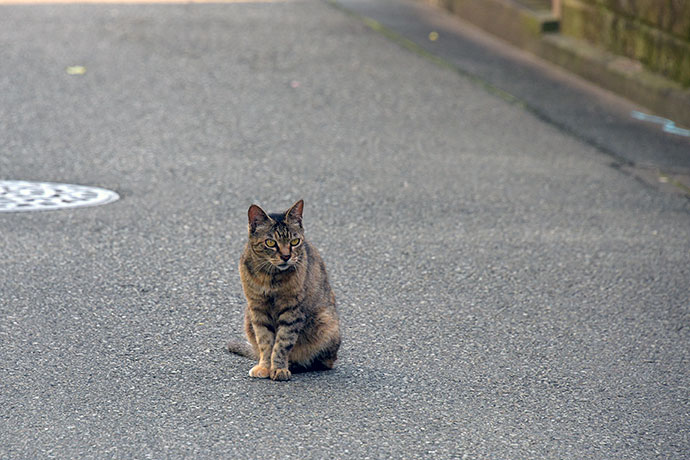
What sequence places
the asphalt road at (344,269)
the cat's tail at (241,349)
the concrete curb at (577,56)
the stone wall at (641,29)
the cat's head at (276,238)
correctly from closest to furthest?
1. the asphalt road at (344,269)
2. the cat's head at (276,238)
3. the cat's tail at (241,349)
4. the concrete curb at (577,56)
5. the stone wall at (641,29)

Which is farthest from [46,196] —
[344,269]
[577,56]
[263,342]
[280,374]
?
[577,56]

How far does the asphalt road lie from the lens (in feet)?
13.5

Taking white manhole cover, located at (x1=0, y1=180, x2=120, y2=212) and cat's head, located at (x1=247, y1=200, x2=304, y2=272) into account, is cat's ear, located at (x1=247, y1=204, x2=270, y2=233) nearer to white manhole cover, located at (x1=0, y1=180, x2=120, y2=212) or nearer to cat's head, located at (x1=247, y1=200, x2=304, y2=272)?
cat's head, located at (x1=247, y1=200, x2=304, y2=272)

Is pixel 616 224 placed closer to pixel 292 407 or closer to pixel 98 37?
pixel 292 407

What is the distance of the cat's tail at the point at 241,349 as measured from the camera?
15.4ft

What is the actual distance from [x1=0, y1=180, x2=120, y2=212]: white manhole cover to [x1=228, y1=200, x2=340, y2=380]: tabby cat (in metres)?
2.55

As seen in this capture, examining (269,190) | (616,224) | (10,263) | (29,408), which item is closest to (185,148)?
(269,190)

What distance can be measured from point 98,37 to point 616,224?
6930 mm

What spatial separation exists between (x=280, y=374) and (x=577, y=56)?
702 cm

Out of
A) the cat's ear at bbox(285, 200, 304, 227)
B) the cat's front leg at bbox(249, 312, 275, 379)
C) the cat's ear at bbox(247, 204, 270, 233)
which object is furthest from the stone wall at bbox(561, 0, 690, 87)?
the cat's front leg at bbox(249, 312, 275, 379)

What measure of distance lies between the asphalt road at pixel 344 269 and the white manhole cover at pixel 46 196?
0.40ft

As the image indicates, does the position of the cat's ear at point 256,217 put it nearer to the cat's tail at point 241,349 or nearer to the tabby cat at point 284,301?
the tabby cat at point 284,301

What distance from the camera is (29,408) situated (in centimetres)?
415

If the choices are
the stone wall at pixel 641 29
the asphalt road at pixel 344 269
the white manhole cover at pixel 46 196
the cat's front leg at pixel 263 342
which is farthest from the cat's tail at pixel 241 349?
the stone wall at pixel 641 29
